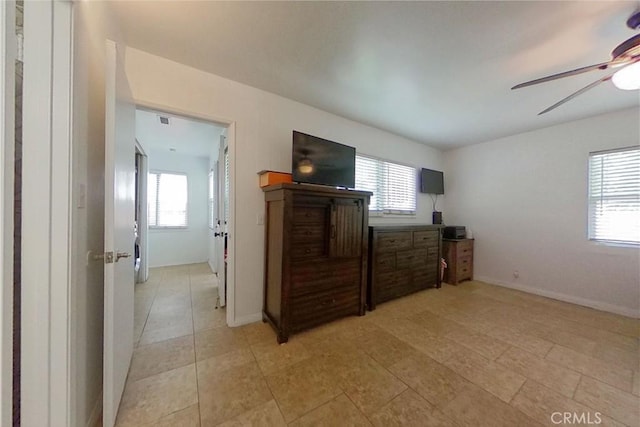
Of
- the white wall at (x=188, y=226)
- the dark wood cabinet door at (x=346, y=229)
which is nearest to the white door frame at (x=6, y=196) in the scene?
the dark wood cabinet door at (x=346, y=229)

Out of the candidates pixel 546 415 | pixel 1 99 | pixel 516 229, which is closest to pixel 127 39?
pixel 1 99

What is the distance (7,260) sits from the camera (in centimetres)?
70

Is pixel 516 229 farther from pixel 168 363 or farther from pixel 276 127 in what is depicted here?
pixel 168 363

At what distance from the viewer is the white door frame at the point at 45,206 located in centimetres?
78

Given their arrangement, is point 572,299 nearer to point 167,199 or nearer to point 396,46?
point 396,46

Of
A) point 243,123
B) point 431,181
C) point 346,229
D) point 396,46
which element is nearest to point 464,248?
point 431,181

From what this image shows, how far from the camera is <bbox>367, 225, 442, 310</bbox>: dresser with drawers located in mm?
2627

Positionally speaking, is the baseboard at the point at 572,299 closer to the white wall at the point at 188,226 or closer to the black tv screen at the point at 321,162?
the black tv screen at the point at 321,162

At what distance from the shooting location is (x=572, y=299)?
2.91 meters

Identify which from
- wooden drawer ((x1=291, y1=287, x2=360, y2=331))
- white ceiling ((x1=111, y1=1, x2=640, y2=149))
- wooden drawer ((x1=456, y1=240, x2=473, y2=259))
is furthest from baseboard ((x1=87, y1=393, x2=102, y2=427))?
wooden drawer ((x1=456, y1=240, x2=473, y2=259))

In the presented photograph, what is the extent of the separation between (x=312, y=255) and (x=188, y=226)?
4.18 m

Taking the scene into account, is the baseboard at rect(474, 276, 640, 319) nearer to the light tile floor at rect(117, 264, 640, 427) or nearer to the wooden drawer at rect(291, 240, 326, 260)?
the light tile floor at rect(117, 264, 640, 427)

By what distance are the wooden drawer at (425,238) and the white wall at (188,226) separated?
454 cm

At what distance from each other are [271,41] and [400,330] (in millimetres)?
2760
